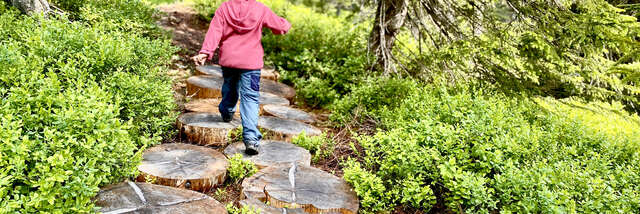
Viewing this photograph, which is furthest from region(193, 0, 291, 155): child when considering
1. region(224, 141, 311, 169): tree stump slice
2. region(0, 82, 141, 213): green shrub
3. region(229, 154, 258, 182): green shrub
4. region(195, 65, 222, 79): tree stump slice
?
region(195, 65, 222, 79): tree stump slice

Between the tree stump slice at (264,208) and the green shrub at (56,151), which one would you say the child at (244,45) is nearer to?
the tree stump slice at (264,208)

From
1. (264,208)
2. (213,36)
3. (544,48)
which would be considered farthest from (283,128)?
(544,48)

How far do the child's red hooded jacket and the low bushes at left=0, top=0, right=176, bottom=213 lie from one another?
33.0 inches

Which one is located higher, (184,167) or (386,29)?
(386,29)

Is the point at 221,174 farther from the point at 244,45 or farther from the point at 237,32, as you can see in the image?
the point at 237,32

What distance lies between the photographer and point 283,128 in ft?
17.4

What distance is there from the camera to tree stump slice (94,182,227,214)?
2.99m

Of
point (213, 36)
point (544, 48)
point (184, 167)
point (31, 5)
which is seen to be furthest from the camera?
point (31, 5)

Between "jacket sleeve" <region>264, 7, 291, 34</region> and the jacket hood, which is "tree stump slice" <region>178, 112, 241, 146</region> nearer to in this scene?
the jacket hood

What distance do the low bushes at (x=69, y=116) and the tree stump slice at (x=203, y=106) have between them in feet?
2.18

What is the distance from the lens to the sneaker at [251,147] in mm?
4402

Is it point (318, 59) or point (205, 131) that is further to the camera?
point (318, 59)

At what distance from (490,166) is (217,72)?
507 centimetres

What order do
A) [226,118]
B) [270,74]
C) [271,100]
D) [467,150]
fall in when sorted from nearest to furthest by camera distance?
[467,150] → [226,118] → [271,100] → [270,74]
